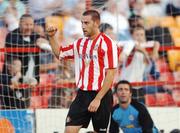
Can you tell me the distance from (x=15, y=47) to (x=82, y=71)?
3137 mm

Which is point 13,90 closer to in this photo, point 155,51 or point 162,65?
point 155,51

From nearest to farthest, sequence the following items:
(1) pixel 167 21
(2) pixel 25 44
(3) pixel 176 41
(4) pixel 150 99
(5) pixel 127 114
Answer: (5) pixel 127 114, (2) pixel 25 44, (4) pixel 150 99, (3) pixel 176 41, (1) pixel 167 21

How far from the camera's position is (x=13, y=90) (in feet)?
33.9

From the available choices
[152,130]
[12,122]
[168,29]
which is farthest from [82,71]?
[168,29]

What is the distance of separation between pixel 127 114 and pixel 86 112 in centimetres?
181

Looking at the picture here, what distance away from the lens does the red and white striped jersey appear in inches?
292

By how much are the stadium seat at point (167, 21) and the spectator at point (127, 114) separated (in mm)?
3336

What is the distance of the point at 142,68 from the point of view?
11055mm

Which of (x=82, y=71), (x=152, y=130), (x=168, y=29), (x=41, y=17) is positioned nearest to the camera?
(x=82, y=71)

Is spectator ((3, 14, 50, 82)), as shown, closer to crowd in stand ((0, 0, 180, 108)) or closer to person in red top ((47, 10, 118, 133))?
crowd in stand ((0, 0, 180, 108))

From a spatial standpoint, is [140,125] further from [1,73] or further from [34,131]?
[1,73]

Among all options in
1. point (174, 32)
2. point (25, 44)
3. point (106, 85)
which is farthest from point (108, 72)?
point (174, 32)

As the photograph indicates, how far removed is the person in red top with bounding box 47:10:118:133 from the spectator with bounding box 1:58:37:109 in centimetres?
285

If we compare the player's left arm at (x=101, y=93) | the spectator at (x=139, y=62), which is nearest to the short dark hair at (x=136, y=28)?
the spectator at (x=139, y=62)
